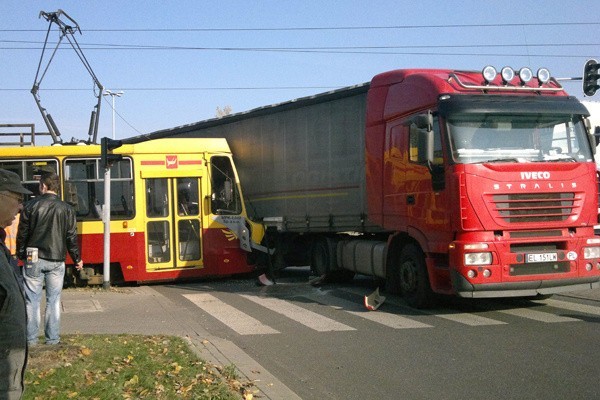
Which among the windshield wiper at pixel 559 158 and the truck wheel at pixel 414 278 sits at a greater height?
the windshield wiper at pixel 559 158

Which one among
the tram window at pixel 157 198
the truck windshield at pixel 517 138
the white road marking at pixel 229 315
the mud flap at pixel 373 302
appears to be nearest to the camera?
the white road marking at pixel 229 315

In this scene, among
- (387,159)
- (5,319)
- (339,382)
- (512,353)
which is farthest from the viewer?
(387,159)

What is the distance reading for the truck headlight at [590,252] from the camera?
11.0 metres

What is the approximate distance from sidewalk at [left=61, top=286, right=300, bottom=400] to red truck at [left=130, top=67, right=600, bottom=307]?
3567mm

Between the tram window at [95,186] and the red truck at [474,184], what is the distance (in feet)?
16.6

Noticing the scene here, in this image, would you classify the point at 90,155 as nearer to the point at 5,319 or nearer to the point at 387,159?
the point at 387,159

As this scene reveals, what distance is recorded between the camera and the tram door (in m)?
15.9

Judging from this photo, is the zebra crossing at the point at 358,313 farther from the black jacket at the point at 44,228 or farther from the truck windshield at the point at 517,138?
the black jacket at the point at 44,228

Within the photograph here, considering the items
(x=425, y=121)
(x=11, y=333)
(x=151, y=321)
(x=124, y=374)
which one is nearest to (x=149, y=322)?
(x=151, y=321)

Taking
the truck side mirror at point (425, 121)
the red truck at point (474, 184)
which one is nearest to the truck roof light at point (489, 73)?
the red truck at point (474, 184)

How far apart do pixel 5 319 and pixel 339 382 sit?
178 inches

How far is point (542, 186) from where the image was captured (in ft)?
35.4

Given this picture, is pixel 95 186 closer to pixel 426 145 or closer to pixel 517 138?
pixel 426 145

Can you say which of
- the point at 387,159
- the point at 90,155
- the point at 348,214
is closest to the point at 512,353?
the point at 387,159
